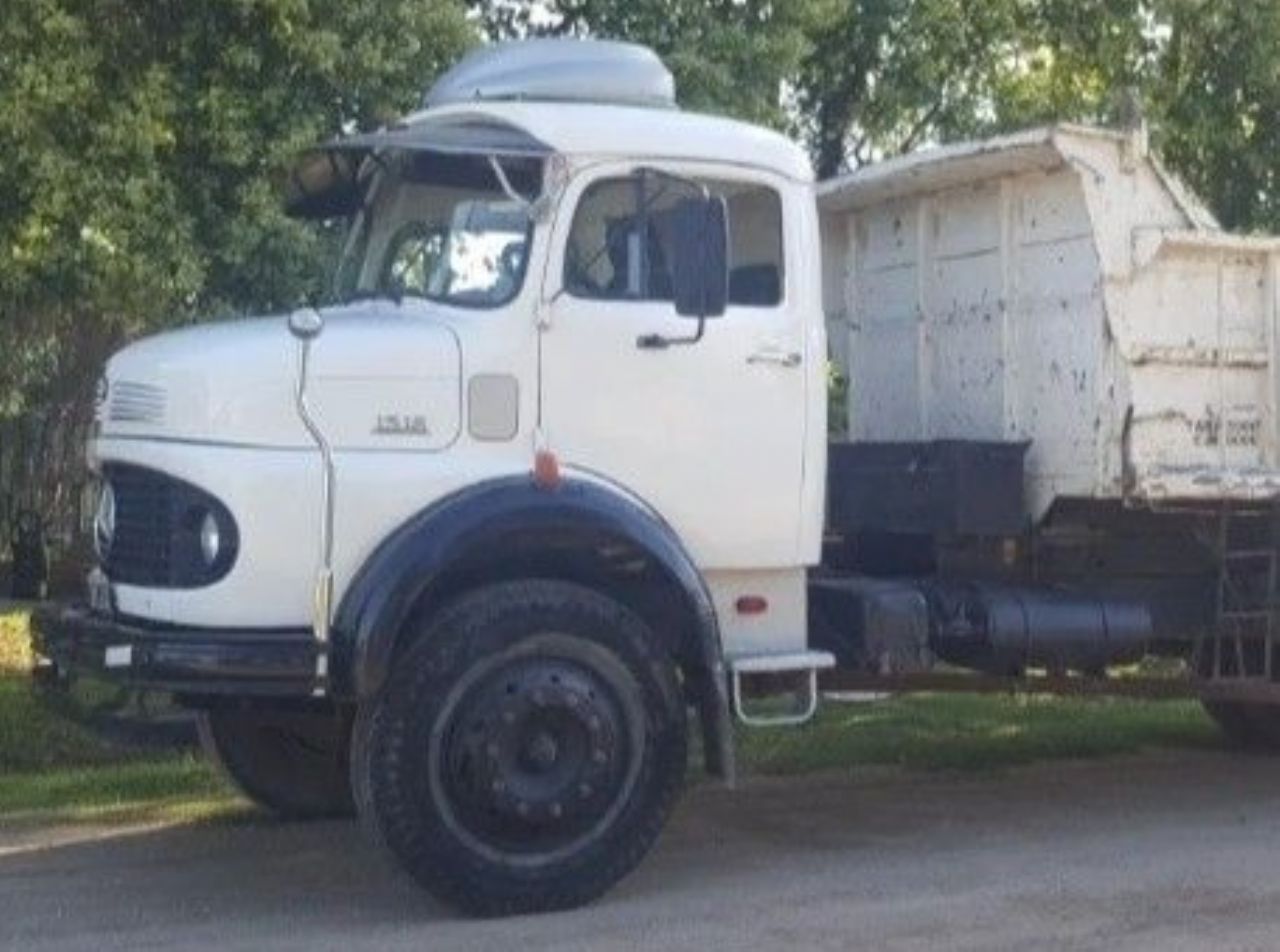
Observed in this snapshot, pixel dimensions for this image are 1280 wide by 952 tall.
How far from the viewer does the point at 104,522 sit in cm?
862

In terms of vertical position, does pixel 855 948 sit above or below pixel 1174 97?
below

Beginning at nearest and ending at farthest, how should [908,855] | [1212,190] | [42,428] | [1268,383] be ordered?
[908,855], [1268,383], [1212,190], [42,428]

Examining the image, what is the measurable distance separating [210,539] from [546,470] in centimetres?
118

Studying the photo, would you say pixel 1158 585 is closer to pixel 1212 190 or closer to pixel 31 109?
pixel 31 109

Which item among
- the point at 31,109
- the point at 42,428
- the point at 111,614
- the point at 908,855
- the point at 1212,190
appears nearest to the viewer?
the point at 111,614

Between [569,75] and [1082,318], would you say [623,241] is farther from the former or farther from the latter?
[1082,318]

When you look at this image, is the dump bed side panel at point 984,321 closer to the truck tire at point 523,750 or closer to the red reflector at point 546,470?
the truck tire at point 523,750

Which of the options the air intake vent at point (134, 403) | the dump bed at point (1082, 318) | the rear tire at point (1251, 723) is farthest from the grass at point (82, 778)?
the rear tire at point (1251, 723)

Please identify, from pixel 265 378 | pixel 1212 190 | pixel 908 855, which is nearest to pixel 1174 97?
pixel 1212 190

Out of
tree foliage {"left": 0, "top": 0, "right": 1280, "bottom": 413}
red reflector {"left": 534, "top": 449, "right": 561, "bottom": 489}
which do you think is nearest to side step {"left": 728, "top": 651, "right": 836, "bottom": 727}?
red reflector {"left": 534, "top": 449, "right": 561, "bottom": 489}

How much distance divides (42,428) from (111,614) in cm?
1395

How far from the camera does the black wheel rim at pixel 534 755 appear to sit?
811 cm

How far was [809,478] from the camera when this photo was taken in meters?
8.99

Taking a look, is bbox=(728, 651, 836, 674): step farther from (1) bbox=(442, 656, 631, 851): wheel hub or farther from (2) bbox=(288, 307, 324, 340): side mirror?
(2) bbox=(288, 307, 324, 340): side mirror
